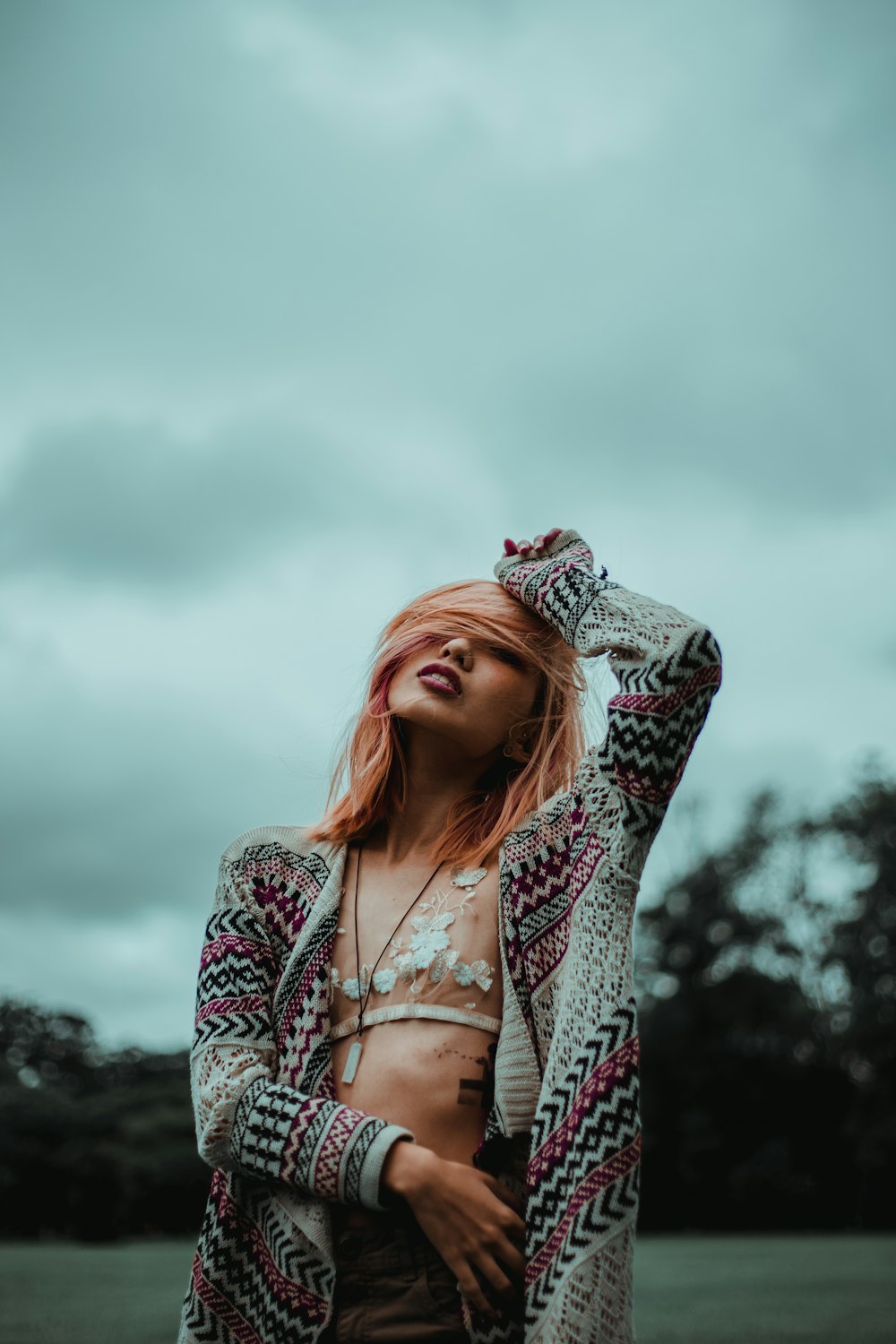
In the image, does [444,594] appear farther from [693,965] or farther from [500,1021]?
[693,965]

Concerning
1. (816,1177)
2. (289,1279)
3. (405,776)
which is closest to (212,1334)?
(289,1279)


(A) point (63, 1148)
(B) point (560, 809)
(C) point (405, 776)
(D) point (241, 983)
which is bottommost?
(D) point (241, 983)

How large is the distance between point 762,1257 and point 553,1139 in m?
26.3

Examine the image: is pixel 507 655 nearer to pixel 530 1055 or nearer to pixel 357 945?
pixel 357 945

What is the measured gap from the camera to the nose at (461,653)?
2.87 m

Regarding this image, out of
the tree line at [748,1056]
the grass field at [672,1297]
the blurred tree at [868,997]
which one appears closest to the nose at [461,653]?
the grass field at [672,1297]

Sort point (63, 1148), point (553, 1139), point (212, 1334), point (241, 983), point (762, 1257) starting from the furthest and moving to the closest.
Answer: point (63, 1148) → point (762, 1257) → point (241, 983) → point (212, 1334) → point (553, 1139)

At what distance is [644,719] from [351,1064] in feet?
3.11

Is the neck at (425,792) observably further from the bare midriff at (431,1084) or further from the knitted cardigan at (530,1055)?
the bare midriff at (431,1084)

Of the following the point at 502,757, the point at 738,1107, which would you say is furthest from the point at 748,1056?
the point at 502,757

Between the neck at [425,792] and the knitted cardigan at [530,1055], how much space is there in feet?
0.72

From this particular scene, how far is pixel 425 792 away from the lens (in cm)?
299

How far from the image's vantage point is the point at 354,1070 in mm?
2537

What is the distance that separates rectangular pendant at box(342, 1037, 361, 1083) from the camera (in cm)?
253
